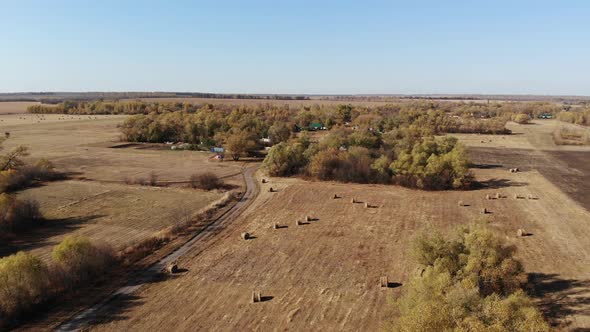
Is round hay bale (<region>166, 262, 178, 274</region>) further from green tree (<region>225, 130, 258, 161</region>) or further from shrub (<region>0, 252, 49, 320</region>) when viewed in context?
green tree (<region>225, 130, 258, 161</region>)

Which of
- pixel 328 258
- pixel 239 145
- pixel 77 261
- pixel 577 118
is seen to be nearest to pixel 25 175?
pixel 239 145

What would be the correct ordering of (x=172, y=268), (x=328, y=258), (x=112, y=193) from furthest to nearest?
1. (x=112, y=193)
2. (x=328, y=258)
3. (x=172, y=268)

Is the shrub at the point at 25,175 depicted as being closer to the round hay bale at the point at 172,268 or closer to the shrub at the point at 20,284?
the shrub at the point at 20,284

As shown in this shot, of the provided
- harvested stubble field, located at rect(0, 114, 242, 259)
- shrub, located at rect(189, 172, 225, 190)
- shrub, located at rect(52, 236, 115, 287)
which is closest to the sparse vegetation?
harvested stubble field, located at rect(0, 114, 242, 259)

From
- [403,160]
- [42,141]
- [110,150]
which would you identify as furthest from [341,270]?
[42,141]

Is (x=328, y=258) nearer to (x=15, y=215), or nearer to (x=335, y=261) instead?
(x=335, y=261)

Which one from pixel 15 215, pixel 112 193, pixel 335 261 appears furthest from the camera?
pixel 112 193
